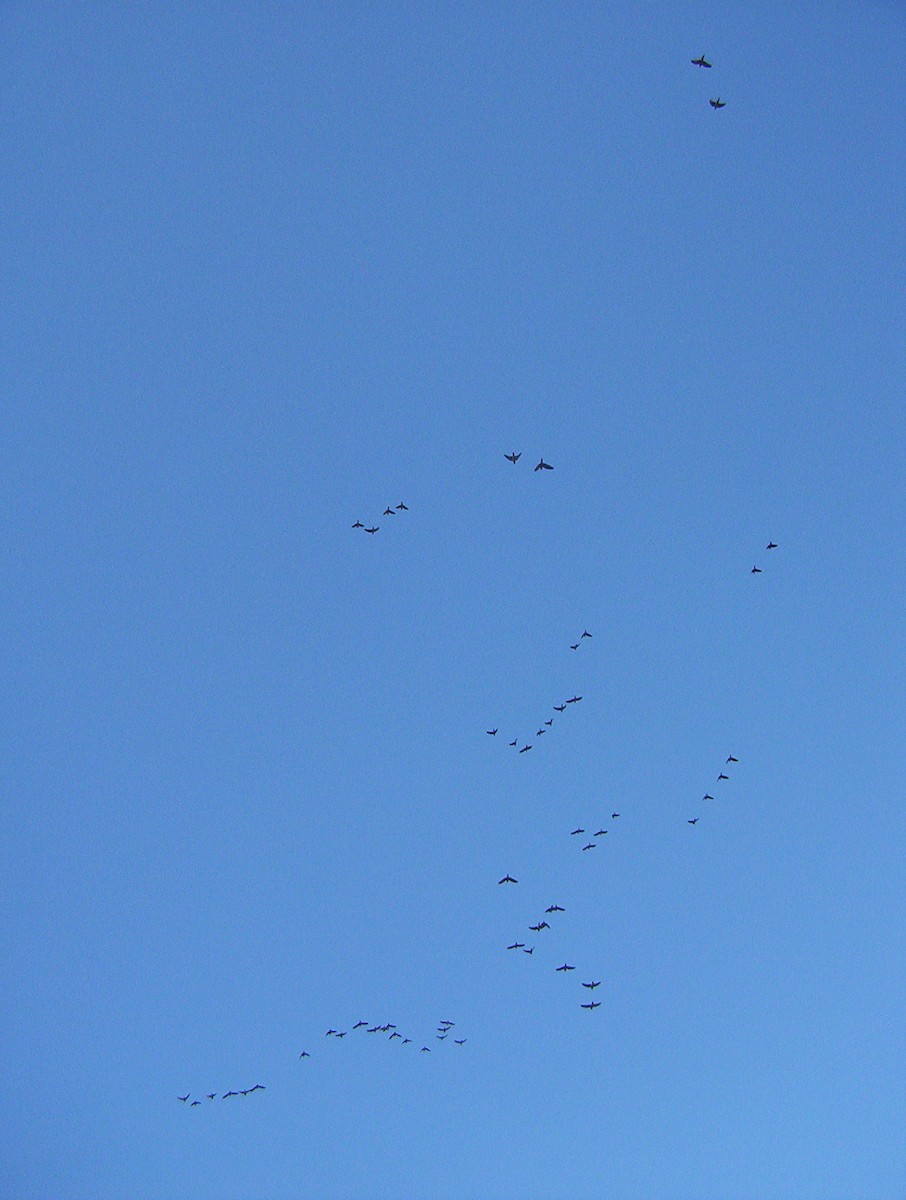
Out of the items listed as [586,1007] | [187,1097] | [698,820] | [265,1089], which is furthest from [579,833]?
[187,1097]

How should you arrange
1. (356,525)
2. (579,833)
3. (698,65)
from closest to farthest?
(698,65), (356,525), (579,833)

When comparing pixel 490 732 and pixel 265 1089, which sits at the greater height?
pixel 490 732

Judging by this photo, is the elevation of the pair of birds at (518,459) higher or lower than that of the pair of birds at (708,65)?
lower

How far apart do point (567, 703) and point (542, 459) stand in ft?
11.9

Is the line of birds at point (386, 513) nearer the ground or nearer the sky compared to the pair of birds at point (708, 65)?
nearer the ground

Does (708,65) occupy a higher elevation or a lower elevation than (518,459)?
higher

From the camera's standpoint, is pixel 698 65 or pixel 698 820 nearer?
pixel 698 65

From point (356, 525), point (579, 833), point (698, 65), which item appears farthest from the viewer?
point (579, 833)

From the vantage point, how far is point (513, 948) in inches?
555

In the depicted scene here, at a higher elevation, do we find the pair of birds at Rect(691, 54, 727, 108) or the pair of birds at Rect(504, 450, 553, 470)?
the pair of birds at Rect(691, 54, 727, 108)

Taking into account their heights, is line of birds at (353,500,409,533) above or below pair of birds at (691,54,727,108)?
below

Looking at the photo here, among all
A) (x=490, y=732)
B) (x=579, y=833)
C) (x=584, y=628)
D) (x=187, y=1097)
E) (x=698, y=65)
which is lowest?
(x=187, y=1097)

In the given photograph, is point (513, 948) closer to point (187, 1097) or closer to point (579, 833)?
point (579, 833)

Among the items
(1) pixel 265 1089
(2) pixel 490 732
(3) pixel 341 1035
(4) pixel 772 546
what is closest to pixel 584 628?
(2) pixel 490 732
